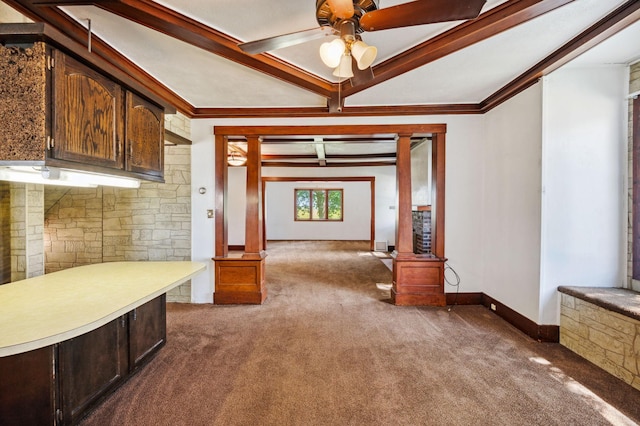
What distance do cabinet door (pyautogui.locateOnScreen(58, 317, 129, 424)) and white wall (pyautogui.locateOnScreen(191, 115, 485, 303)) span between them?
199 cm

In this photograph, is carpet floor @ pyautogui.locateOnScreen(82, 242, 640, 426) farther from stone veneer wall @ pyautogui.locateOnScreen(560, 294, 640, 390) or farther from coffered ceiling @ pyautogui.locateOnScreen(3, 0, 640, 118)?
coffered ceiling @ pyautogui.locateOnScreen(3, 0, 640, 118)

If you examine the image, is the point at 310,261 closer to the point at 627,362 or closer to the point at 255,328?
the point at 255,328

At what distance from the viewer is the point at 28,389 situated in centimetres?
161

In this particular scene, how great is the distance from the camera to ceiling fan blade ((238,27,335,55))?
171 cm

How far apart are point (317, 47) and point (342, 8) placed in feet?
3.37

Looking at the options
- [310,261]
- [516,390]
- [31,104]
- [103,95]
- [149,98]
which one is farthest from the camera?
[310,261]

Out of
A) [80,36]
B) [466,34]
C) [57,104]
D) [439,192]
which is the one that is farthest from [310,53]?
[439,192]

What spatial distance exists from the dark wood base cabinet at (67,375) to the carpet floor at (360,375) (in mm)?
163

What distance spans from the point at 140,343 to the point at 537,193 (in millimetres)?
3843

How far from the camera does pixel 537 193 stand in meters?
2.99

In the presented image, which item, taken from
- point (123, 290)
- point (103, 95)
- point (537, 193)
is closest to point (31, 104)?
point (103, 95)

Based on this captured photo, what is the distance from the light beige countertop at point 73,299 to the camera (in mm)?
1347

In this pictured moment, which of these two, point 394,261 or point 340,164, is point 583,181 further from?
point 340,164

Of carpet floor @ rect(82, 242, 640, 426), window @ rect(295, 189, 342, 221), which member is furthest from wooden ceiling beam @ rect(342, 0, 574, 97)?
window @ rect(295, 189, 342, 221)
